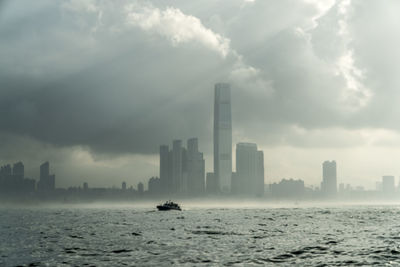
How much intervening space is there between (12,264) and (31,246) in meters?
17.4

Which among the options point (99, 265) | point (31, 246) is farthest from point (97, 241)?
point (99, 265)

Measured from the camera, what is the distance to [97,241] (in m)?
67.8

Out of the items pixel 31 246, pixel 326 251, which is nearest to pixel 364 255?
pixel 326 251

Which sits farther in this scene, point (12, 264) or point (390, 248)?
point (390, 248)

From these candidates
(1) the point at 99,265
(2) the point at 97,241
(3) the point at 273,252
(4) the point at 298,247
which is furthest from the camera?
(2) the point at 97,241

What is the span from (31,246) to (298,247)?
119ft

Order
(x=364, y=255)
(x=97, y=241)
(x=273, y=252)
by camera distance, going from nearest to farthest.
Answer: (x=364, y=255), (x=273, y=252), (x=97, y=241)

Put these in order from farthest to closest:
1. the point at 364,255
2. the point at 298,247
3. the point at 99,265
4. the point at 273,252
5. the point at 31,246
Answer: the point at 31,246
the point at 298,247
the point at 273,252
the point at 364,255
the point at 99,265

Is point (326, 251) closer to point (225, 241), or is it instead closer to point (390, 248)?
point (390, 248)

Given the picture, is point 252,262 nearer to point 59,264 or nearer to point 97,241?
point 59,264

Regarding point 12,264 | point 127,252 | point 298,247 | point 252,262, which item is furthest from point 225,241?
point 12,264

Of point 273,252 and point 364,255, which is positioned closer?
point 364,255

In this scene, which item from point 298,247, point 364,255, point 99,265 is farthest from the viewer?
point 298,247

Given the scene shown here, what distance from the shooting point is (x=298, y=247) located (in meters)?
56.7
